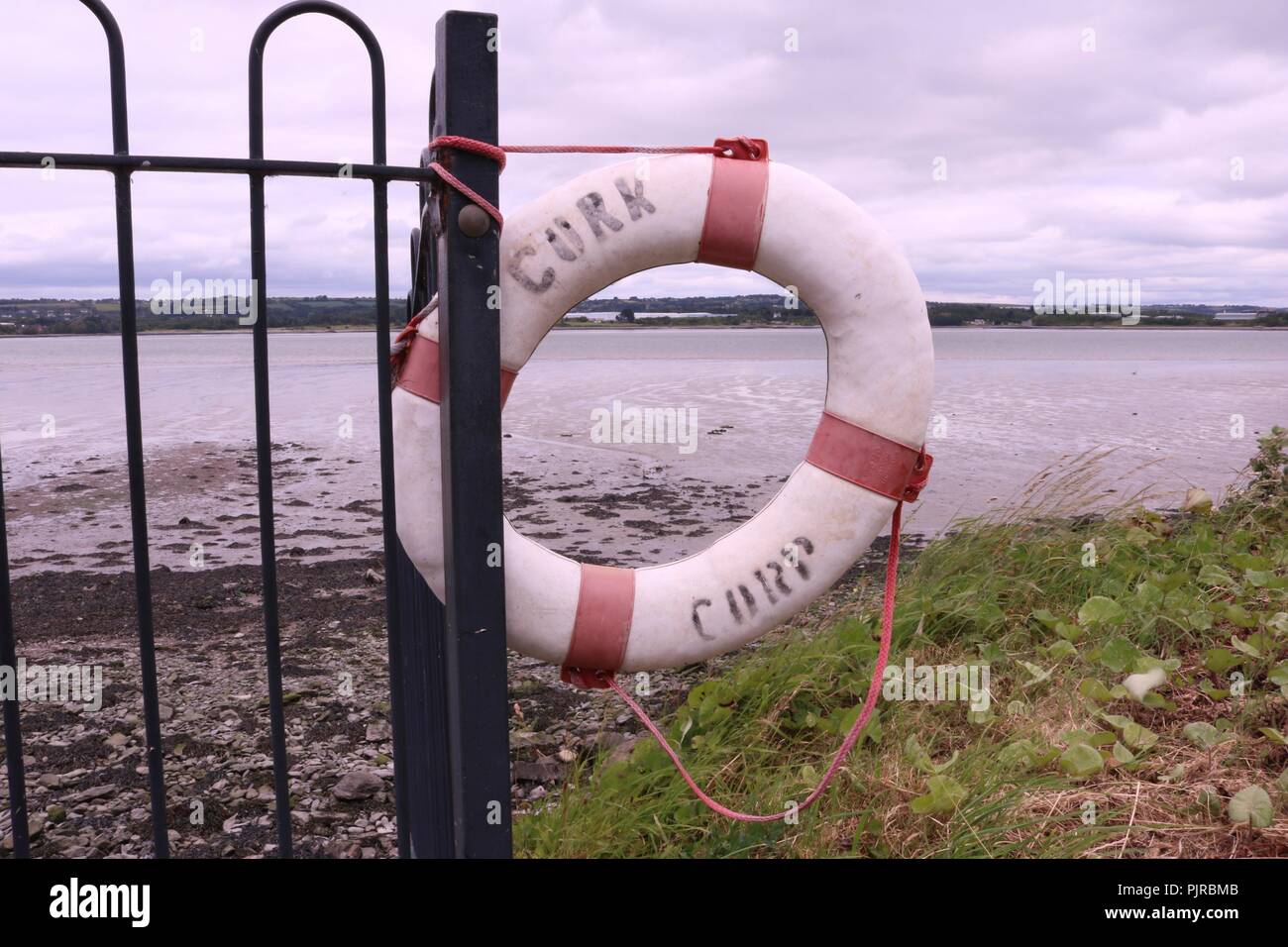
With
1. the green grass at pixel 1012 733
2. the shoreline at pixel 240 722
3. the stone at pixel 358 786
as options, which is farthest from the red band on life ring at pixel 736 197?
the stone at pixel 358 786

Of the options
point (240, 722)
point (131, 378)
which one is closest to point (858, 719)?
point (131, 378)

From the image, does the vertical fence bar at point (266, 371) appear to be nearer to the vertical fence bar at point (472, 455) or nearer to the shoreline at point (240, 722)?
the vertical fence bar at point (472, 455)

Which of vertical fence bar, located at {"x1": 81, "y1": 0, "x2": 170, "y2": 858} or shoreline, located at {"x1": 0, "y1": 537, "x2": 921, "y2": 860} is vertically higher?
vertical fence bar, located at {"x1": 81, "y1": 0, "x2": 170, "y2": 858}

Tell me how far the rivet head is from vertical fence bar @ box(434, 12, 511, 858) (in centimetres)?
1

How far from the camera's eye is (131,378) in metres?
1.66

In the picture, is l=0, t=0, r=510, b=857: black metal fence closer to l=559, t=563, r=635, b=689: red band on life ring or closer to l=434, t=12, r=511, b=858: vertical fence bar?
l=434, t=12, r=511, b=858: vertical fence bar

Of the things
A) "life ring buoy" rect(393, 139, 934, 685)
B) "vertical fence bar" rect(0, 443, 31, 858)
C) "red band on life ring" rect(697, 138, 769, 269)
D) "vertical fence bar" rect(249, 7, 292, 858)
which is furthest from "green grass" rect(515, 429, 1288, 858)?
"red band on life ring" rect(697, 138, 769, 269)

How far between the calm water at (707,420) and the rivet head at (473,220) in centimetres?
113

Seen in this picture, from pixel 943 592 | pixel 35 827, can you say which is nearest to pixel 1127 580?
pixel 943 592

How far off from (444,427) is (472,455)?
0.27ft

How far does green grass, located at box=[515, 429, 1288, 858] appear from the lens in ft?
7.42

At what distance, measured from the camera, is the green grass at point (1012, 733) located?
2262 mm

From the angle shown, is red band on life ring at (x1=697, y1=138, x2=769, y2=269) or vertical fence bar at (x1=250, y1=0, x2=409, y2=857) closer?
vertical fence bar at (x1=250, y1=0, x2=409, y2=857)
